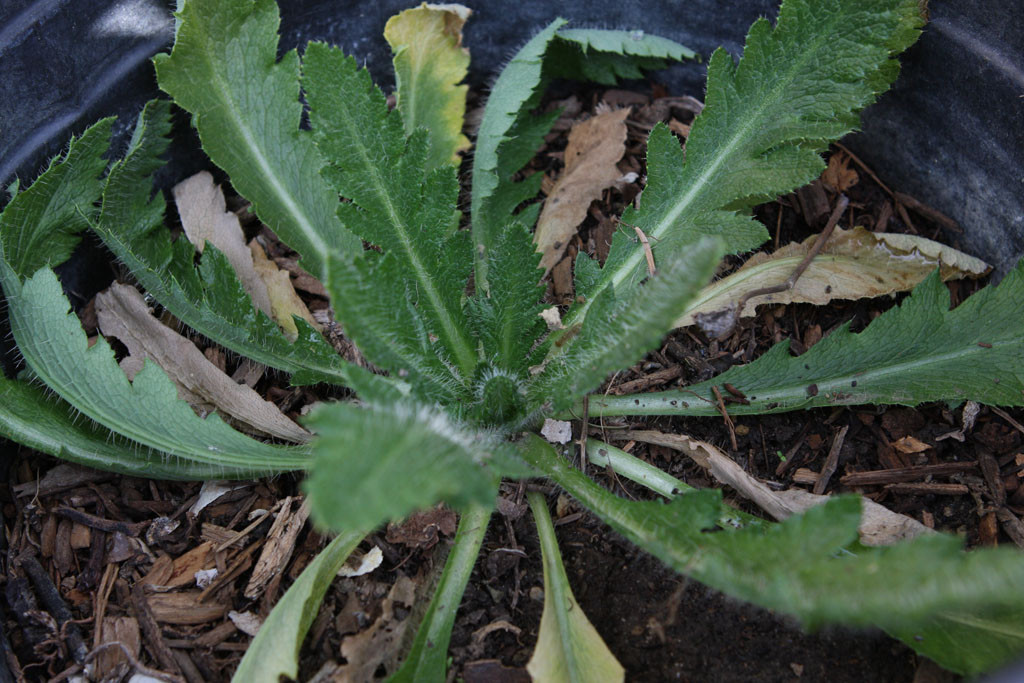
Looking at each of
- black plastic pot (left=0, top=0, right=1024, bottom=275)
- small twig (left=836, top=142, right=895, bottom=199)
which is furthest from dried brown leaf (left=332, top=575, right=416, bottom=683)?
small twig (left=836, top=142, right=895, bottom=199)

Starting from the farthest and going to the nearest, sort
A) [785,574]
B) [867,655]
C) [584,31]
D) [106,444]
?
[584,31]
[106,444]
[867,655]
[785,574]

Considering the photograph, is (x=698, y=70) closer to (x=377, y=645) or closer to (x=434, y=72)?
(x=434, y=72)

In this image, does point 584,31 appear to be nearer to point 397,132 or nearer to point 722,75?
point 722,75

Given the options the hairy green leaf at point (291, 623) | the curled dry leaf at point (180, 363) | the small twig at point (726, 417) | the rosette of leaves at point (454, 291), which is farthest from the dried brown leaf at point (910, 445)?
the curled dry leaf at point (180, 363)

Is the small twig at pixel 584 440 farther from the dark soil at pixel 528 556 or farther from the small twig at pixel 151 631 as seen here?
the small twig at pixel 151 631

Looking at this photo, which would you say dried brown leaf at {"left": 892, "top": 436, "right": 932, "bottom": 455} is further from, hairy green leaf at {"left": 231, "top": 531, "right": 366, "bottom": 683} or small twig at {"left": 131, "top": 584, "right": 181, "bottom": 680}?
small twig at {"left": 131, "top": 584, "right": 181, "bottom": 680}

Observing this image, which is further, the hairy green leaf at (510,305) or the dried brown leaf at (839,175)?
the dried brown leaf at (839,175)

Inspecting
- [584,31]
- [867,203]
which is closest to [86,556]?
[584,31]
